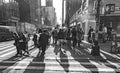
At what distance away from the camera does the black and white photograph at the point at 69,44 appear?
6.16 m

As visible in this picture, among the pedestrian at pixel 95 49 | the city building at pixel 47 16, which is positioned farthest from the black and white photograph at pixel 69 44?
the city building at pixel 47 16

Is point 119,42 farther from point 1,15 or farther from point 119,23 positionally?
point 1,15

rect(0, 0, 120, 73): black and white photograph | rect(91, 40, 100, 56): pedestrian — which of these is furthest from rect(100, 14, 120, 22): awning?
Result: rect(91, 40, 100, 56): pedestrian

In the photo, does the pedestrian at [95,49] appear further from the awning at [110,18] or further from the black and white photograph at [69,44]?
the awning at [110,18]

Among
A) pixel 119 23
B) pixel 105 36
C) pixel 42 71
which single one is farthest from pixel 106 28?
pixel 42 71

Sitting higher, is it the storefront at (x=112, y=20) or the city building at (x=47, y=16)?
the city building at (x=47, y=16)

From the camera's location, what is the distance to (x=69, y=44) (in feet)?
44.0

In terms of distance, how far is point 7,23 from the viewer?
3900 cm

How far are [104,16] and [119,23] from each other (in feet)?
8.43

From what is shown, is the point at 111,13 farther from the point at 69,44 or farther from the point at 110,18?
the point at 69,44

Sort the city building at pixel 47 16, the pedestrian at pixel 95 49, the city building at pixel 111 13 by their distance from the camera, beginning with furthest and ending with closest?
1. the city building at pixel 47 16
2. the city building at pixel 111 13
3. the pedestrian at pixel 95 49

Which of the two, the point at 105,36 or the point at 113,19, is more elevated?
the point at 113,19

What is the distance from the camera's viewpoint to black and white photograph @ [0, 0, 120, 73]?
616 centimetres

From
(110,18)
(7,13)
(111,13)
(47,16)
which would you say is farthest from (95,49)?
(47,16)
